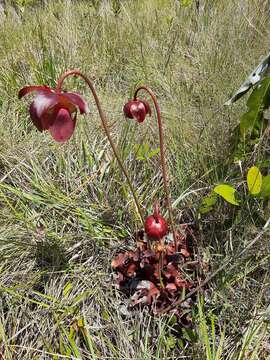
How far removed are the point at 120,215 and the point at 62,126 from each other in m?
0.67

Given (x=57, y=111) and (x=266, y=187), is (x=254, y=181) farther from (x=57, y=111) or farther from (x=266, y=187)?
(x=57, y=111)

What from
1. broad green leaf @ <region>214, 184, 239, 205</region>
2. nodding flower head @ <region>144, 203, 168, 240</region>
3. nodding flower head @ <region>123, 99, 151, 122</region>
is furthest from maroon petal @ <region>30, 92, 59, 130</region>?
broad green leaf @ <region>214, 184, 239, 205</region>

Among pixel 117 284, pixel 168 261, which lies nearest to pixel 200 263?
pixel 168 261

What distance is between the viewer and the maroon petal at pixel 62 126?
78cm

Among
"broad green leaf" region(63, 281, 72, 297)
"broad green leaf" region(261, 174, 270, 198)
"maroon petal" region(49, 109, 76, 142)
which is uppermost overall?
"maroon petal" region(49, 109, 76, 142)

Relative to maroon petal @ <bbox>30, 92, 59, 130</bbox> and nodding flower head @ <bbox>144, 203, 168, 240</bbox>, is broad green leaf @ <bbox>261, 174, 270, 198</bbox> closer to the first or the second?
nodding flower head @ <bbox>144, 203, 168, 240</bbox>

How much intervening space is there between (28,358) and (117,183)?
26.0 inches

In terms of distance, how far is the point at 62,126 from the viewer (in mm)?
785

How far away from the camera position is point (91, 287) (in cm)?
125

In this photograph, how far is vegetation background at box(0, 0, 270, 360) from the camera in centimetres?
113

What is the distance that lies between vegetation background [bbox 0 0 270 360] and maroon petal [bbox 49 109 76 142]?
0.59m

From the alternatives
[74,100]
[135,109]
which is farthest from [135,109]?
[74,100]

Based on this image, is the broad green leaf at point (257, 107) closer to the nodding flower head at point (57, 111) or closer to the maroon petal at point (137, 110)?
the maroon petal at point (137, 110)

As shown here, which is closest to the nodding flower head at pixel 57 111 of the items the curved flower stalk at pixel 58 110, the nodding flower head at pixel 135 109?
the curved flower stalk at pixel 58 110
